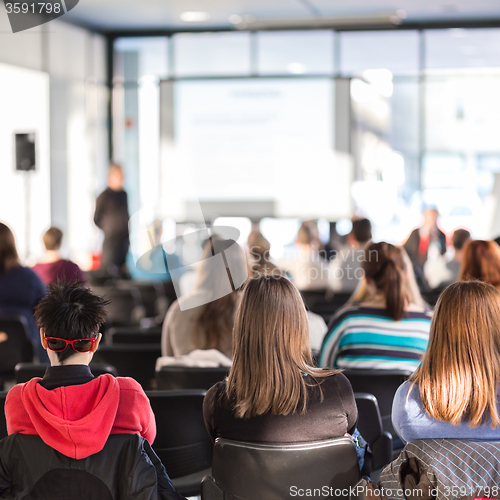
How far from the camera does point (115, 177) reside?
9609mm

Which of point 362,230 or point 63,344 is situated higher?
point 362,230

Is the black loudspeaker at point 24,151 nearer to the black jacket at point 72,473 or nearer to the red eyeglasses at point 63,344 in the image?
the red eyeglasses at point 63,344

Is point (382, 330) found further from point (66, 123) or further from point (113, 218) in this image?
point (66, 123)

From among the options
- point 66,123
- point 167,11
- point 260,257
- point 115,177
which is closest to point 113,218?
point 115,177

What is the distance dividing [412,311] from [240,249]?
955 mm

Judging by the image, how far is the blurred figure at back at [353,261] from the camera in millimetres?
5492

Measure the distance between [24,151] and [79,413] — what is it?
755 centimetres

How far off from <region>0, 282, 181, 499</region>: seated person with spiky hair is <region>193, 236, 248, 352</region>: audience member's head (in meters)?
1.25

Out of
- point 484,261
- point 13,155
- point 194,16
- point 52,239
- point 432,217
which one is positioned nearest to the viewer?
point 484,261

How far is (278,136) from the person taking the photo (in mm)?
10039

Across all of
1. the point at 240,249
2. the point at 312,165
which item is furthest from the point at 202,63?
the point at 240,249

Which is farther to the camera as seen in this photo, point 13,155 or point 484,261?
point 13,155

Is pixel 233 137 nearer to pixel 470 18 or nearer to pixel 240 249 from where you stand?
pixel 470 18

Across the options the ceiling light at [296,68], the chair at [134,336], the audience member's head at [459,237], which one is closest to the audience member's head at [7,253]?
the chair at [134,336]
